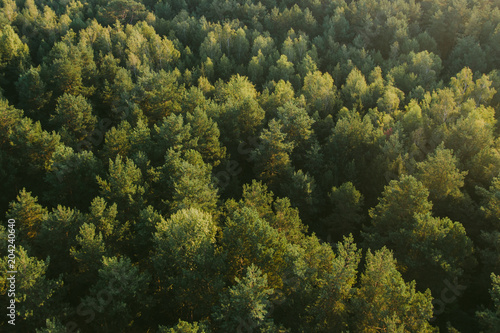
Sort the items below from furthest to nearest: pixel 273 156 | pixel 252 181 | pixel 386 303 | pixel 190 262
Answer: pixel 273 156, pixel 252 181, pixel 190 262, pixel 386 303

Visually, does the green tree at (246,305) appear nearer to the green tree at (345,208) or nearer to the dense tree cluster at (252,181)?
the dense tree cluster at (252,181)

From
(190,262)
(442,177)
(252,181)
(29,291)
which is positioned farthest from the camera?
(252,181)

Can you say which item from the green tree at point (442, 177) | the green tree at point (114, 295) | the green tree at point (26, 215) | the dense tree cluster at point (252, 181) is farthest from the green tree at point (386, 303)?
the green tree at point (26, 215)

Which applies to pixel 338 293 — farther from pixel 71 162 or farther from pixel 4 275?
pixel 71 162

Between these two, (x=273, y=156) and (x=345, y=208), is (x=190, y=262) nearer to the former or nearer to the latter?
(x=345, y=208)

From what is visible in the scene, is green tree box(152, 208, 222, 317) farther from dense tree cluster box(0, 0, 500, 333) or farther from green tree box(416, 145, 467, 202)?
green tree box(416, 145, 467, 202)

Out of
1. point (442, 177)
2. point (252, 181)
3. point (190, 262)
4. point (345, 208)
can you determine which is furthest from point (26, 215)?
point (442, 177)

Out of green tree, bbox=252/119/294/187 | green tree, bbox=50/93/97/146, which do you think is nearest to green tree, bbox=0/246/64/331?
green tree, bbox=50/93/97/146

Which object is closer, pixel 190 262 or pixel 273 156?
pixel 190 262

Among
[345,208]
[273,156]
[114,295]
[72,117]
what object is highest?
[273,156]
